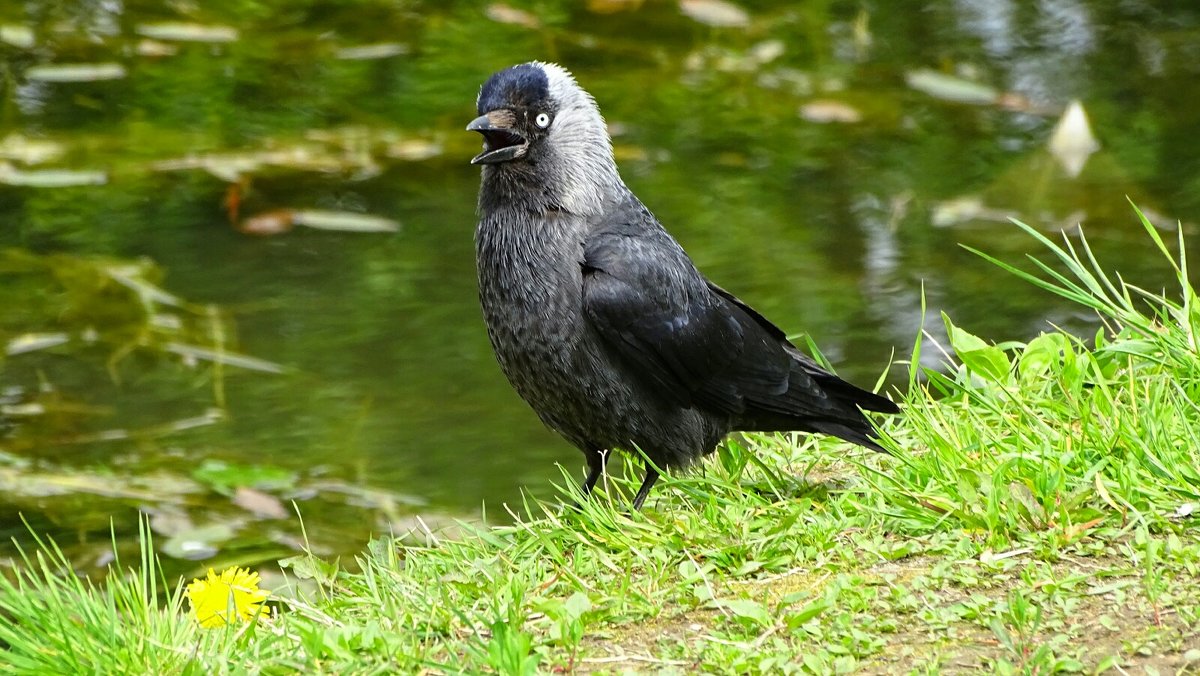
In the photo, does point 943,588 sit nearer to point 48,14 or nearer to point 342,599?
point 342,599

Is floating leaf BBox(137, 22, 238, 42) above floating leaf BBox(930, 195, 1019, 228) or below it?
above

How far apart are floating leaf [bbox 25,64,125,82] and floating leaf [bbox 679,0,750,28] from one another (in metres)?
3.72

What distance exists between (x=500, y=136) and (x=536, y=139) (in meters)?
0.11

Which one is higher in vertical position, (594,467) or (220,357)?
(594,467)

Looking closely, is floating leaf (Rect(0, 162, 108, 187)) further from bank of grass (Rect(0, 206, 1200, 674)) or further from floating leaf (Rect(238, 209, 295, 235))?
bank of grass (Rect(0, 206, 1200, 674))

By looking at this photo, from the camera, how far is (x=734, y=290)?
22.7 ft

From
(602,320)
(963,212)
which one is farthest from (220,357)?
(963,212)

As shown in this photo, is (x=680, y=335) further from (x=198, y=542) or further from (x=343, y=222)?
(x=343, y=222)

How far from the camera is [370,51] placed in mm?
9352

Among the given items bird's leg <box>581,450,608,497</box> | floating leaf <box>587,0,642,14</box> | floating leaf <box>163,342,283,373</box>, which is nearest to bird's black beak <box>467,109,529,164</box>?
bird's leg <box>581,450,608,497</box>

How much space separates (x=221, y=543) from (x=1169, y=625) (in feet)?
10.9

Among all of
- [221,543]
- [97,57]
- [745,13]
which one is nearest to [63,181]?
[97,57]

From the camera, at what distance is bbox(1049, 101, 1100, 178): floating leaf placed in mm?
8156

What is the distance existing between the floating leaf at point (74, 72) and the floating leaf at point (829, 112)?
13.7 feet
